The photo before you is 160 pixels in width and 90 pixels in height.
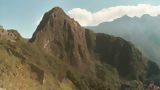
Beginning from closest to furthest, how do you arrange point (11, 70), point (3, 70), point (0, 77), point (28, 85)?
point (0, 77) → point (3, 70) → point (11, 70) → point (28, 85)

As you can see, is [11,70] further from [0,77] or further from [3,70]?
[0,77]

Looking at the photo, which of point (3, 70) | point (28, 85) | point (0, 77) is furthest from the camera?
point (28, 85)

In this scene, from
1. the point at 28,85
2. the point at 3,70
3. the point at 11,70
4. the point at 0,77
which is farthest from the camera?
the point at 28,85

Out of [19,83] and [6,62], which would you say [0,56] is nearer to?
[6,62]

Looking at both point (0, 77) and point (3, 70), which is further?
point (3, 70)

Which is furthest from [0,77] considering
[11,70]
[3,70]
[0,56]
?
[0,56]

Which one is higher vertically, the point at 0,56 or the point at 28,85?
the point at 0,56

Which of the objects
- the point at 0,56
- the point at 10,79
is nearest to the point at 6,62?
the point at 0,56

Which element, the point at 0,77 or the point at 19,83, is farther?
the point at 19,83
